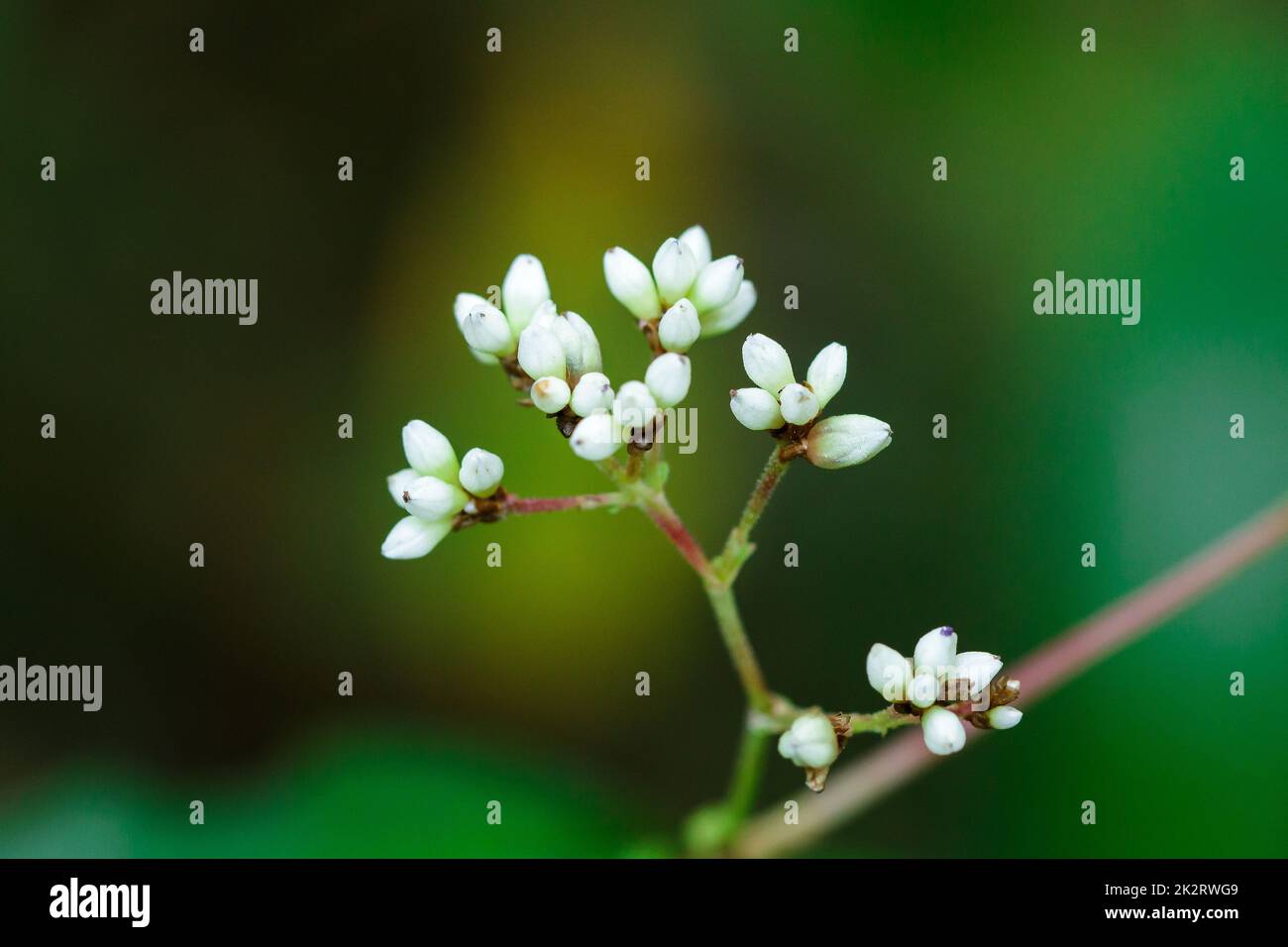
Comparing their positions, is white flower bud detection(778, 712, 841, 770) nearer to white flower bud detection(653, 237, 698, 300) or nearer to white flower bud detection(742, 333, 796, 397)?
white flower bud detection(742, 333, 796, 397)

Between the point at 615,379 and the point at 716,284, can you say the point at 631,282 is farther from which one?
the point at 615,379

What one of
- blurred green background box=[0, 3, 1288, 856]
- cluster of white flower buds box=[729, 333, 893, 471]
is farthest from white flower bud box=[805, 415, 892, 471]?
blurred green background box=[0, 3, 1288, 856]

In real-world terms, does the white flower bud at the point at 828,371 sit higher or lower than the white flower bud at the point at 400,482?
higher

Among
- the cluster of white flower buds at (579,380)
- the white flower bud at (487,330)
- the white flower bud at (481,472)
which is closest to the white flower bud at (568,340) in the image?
the cluster of white flower buds at (579,380)

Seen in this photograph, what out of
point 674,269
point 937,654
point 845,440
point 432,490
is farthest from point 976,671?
point 432,490

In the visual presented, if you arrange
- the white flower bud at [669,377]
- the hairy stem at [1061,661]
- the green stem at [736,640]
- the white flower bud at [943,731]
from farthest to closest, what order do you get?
the hairy stem at [1061,661] → the green stem at [736,640] → the white flower bud at [669,377] → the white flower bud at [943,731]

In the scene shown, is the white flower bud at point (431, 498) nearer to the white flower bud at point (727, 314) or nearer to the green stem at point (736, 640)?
the green stem at point (736, 640)
